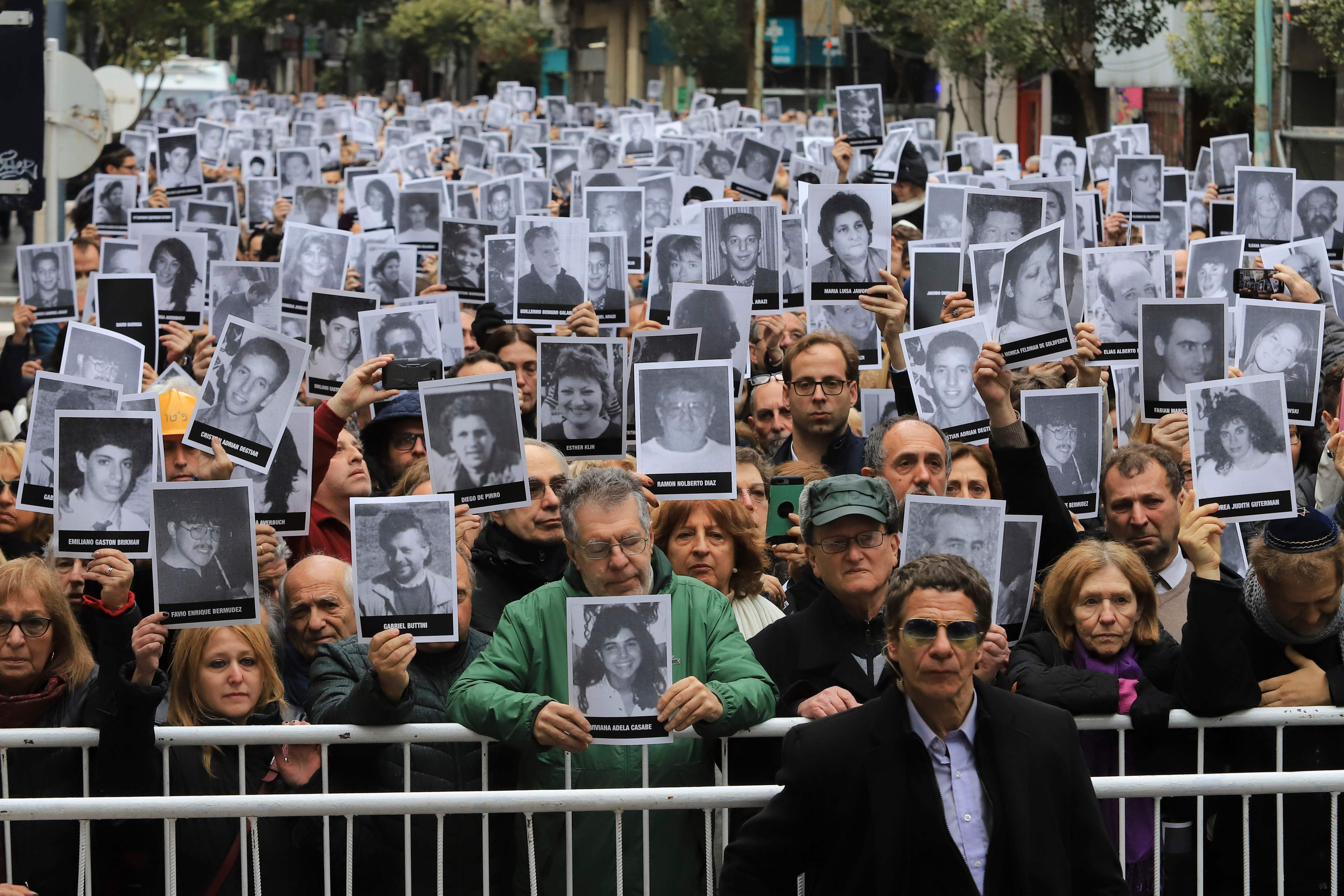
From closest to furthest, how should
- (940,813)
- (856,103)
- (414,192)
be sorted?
1. (940,813)
2. (414,192)
3. (856,103)

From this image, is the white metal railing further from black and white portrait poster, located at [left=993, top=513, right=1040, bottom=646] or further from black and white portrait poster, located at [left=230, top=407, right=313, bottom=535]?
black and white portrait poster, located at [left=230, top=407, right=313, bottom=535]

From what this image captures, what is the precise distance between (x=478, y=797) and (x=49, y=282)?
730 centimetres

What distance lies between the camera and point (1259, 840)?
14.7 ft

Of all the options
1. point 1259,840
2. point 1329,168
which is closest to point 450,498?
point 1259,840

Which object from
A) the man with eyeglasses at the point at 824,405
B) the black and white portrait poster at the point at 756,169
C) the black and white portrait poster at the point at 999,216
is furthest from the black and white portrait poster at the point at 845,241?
the black and white portrait poster at the point at 756,169

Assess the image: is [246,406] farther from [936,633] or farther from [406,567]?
[936,633]

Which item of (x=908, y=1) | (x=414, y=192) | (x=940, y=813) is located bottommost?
(x=940, y=813)

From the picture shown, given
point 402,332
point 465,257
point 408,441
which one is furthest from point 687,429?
point 465,257

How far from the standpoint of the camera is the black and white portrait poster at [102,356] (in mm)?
7328

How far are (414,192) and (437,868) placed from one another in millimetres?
8866

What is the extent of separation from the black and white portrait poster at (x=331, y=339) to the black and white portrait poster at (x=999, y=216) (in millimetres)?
2500

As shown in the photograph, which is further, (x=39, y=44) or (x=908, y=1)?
(x=908, y=1)

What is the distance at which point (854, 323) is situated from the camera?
28.6ft

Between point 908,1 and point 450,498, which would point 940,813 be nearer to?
point 450,498
